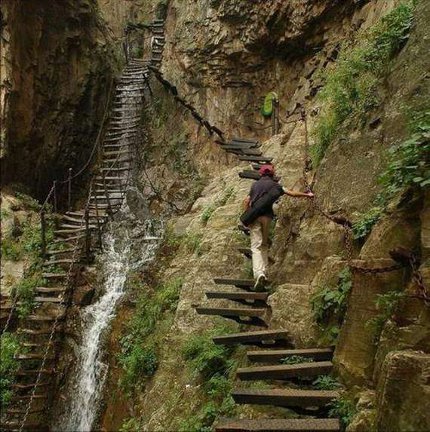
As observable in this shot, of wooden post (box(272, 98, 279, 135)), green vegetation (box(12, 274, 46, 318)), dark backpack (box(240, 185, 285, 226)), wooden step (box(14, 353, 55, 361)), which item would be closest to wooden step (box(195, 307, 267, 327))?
dark backpack (box(240, 185, 285, 226))

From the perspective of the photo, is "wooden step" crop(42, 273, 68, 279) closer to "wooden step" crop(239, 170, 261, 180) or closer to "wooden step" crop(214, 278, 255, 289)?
"wooden step" crop(239, 170, 261, 180)

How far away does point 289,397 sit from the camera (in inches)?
162

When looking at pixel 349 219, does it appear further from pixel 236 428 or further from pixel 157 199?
pixel 157 199

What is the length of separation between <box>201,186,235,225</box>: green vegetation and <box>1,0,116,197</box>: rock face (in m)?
6.15

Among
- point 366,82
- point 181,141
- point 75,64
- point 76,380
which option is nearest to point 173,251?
point 76,380

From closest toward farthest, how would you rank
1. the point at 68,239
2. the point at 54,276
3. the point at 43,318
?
the point at 43,318 < the point at 54,276 < the point at 68,239

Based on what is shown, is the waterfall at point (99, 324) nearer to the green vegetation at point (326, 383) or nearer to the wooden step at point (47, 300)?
the wooden step at point (47, 300)

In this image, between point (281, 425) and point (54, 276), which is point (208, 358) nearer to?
point (281, 425)

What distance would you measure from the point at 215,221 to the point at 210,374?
4.44m

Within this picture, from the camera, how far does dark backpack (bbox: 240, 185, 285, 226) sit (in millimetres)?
6641

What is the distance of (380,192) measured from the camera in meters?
5.39

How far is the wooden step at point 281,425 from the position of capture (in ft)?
11.9

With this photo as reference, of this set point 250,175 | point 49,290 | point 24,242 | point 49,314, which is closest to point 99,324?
point 49,314

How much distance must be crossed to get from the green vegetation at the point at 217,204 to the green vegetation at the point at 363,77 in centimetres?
334
